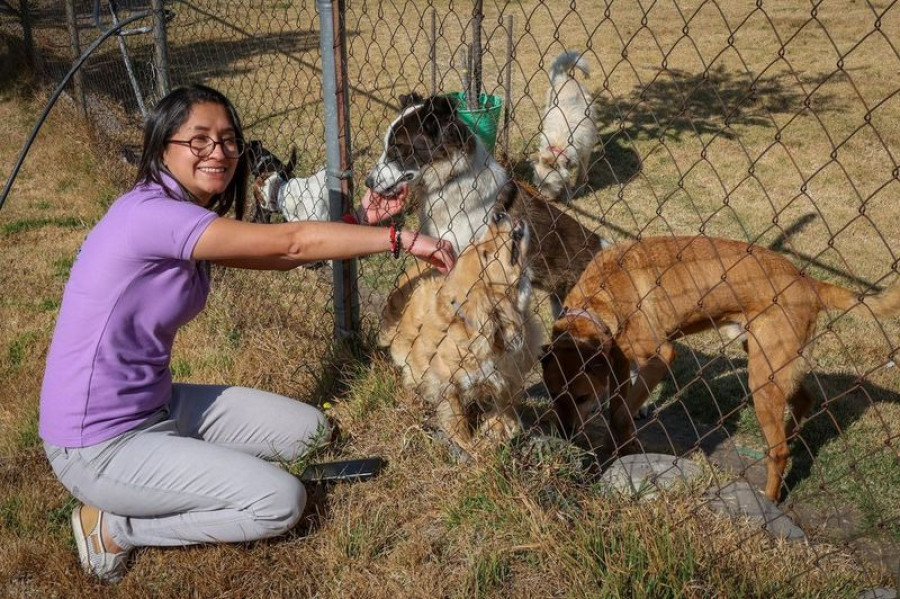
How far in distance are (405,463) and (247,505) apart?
0.67m

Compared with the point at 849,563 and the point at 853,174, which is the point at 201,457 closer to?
the point at 849,563

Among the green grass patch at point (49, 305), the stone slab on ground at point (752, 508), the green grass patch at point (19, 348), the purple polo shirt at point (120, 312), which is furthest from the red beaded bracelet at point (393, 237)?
the green grass patch at point (49, 305)

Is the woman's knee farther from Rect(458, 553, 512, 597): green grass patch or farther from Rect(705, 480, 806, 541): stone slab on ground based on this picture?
Rect(705, 480, 806, 541): stone slab on ground

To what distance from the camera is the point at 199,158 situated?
2.71 meters

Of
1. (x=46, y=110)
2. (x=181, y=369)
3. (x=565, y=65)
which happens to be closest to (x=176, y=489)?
(x=181, y=369)

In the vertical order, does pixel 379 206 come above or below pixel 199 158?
below

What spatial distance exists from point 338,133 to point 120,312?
4.06ft

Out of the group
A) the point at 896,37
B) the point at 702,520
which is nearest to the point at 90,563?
the point at 702,520

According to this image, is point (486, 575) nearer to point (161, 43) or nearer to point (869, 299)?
point (869, 299)

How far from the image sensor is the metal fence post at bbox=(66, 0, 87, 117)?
791cm

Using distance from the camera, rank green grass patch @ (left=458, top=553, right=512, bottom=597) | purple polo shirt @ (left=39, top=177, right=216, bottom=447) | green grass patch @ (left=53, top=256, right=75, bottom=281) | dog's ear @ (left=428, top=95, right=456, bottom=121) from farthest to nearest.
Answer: green grass patch @ (left=53, top=256, right=75, bottom=281)
dog's ear @ (left=428, top=95, right=456, bottom=121)
purple polo shirt @ (left=39, top=177, right=216, bottom=447)
green grass patch @ (left=458, top=553, right=512, bottom=597)

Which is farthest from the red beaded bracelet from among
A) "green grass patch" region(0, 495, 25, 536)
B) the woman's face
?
"green grass patch" region(0, 495, 25, 536)

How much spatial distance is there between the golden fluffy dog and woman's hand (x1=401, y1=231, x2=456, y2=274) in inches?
14.3

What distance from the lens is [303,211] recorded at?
6188mm
